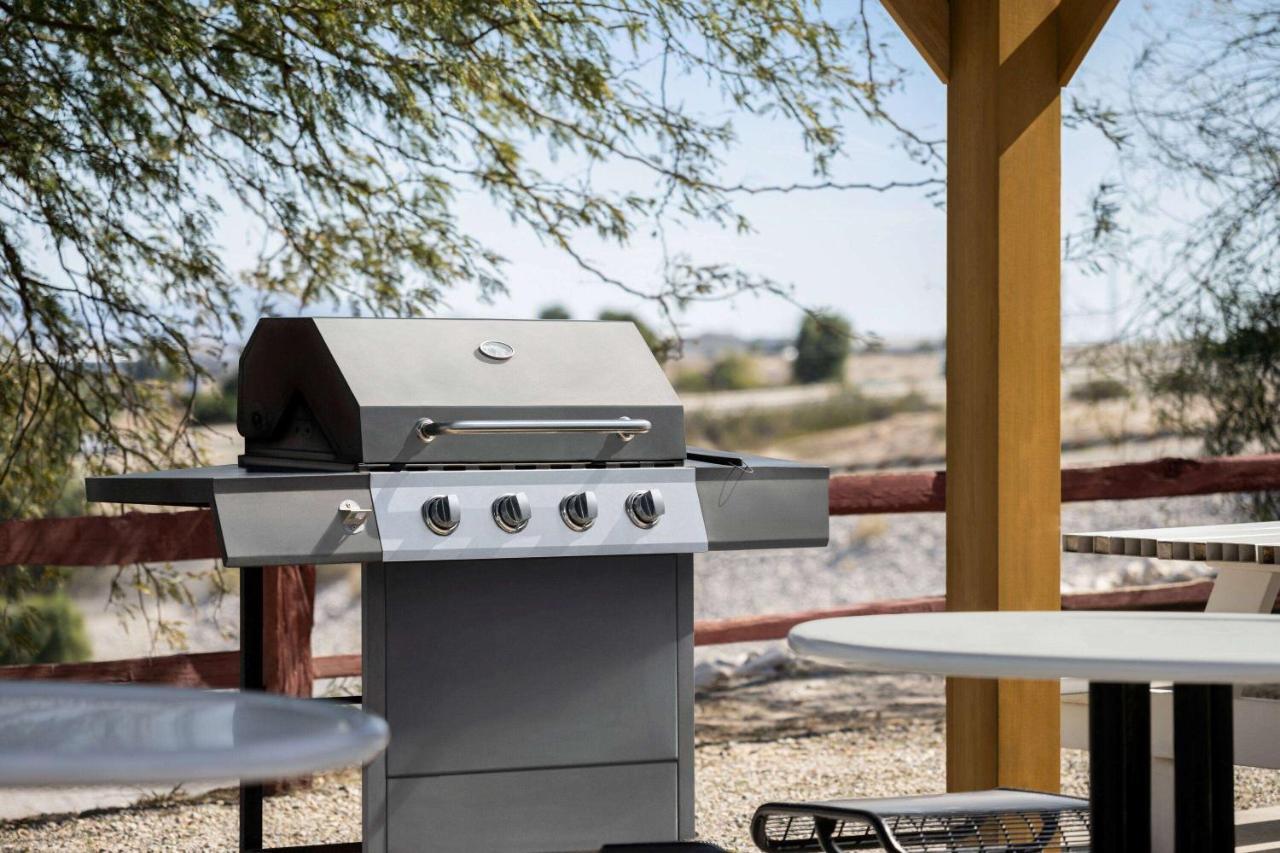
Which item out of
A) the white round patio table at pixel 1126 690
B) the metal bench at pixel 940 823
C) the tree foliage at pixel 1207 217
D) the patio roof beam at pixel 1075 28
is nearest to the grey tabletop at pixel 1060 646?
the white round patio table at pixel 1126 690

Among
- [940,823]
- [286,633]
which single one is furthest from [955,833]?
[286,633]

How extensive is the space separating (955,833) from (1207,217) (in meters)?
6.29

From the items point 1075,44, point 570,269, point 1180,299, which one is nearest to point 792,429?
point 570,269

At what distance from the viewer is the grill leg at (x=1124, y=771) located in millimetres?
1717

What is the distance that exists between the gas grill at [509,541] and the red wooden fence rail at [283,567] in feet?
6.36

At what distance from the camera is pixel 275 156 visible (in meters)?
5.33

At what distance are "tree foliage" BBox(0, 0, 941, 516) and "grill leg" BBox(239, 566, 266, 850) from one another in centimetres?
216

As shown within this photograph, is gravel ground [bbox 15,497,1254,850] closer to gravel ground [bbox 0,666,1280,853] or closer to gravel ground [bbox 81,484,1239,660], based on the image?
gravel ground [bbox 0,666,1280,853]

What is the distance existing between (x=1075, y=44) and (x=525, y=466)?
1647mm

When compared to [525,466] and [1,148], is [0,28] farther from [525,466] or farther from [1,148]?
[525,466]

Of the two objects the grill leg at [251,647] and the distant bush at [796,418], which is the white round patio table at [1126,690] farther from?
the distant bush at [796,418]

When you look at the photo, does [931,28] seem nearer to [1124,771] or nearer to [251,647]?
[251,647]

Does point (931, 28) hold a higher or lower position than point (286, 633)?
higher

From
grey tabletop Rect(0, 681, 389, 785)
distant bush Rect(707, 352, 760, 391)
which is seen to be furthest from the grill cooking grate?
distant bush Rect(707, 352, 760, 391)
